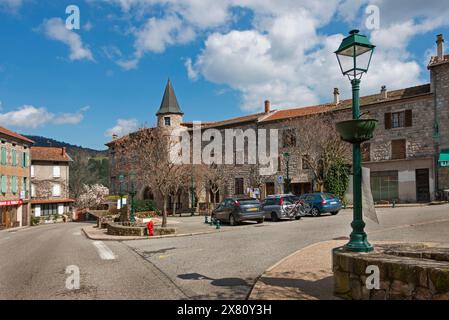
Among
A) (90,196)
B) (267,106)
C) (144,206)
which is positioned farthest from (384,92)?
(90,196)

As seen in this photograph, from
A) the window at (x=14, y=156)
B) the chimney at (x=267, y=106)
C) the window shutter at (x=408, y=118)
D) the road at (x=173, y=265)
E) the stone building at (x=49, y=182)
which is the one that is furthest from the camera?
the stone building at (x=49, y=182)

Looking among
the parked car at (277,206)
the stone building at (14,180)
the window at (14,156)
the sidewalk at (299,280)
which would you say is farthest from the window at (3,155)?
the sidewalk at (299,280)

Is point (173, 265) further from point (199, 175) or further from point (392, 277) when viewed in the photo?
point (199, 175)

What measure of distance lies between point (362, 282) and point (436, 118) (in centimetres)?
2782

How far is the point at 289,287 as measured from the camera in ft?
21.7

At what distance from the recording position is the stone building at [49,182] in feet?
169

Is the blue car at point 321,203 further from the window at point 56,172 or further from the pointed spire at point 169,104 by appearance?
the window at point 56,172

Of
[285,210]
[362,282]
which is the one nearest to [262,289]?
[362,282]

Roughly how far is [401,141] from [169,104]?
2556cm

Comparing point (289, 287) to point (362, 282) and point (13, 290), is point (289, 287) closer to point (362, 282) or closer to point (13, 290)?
point (362, 282)

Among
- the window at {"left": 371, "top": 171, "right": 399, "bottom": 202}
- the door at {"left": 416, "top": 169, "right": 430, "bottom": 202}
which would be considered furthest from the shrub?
the door at {"left": 416, "top": 169, "right": 430, "bottom": 202}

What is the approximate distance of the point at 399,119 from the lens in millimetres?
31703

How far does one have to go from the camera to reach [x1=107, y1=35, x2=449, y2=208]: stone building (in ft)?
95.6

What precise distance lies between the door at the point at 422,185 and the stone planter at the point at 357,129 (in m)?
26.7
